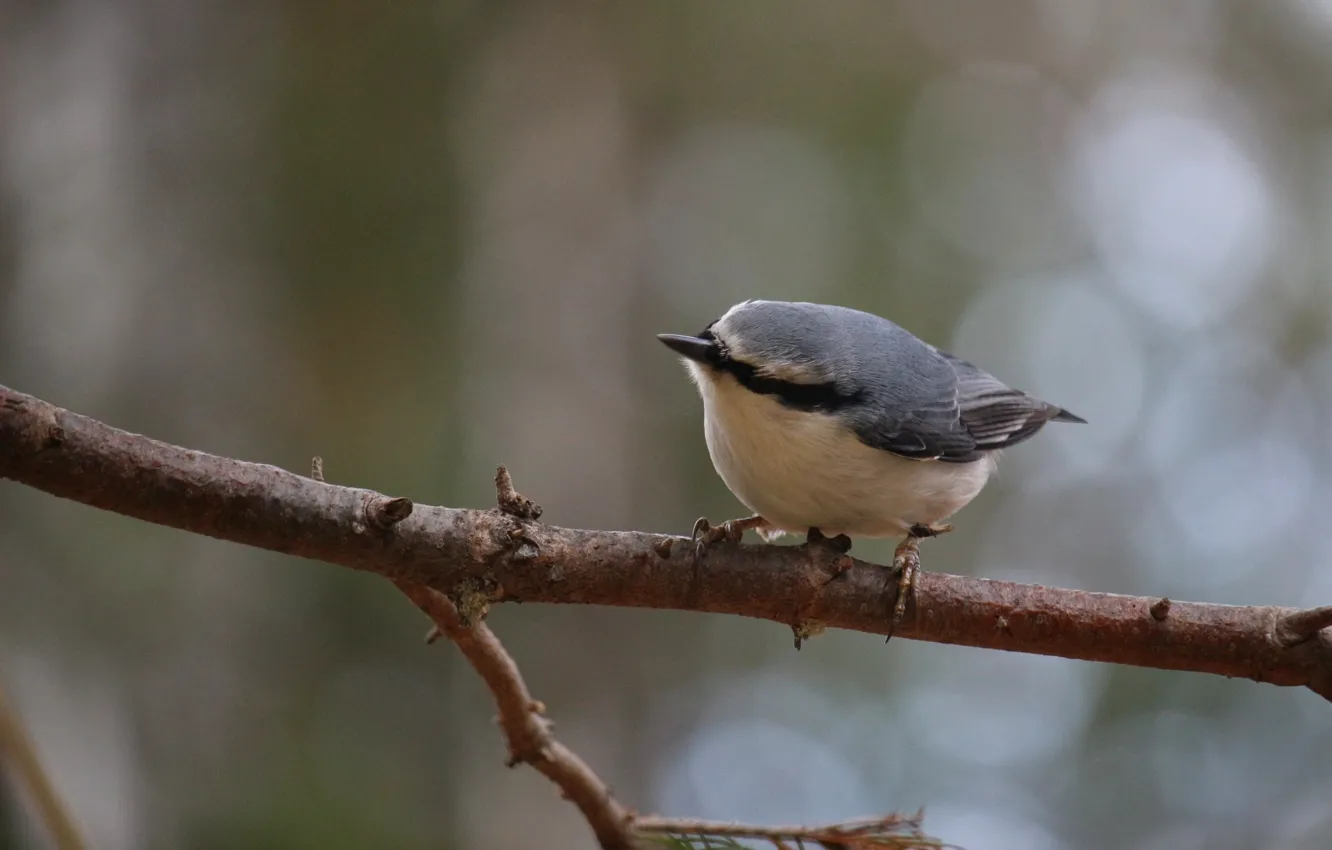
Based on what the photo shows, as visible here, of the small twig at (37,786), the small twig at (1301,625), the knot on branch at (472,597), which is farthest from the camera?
the small twig at (1301,625)

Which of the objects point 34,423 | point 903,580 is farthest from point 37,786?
point 903,580

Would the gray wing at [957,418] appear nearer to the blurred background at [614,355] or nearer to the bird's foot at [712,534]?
the bird's foot at [712,534]

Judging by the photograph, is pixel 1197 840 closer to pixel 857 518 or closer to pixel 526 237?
pixel 857 518

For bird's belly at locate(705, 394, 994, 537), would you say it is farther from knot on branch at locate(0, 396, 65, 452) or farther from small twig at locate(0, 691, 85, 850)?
small twig at locate(0, 691, 85, 850)

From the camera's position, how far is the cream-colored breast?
2324mm

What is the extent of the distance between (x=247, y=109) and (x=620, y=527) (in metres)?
2.62

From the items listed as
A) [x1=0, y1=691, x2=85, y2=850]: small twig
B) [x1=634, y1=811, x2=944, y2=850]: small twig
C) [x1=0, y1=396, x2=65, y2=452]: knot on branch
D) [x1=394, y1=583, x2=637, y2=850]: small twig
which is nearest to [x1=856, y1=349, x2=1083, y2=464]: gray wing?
[x1=634, y1=811, x2=944, y2=850]: small twig

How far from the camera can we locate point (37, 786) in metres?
1.04

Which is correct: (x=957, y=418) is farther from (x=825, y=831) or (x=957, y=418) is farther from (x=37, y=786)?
(x=37, y=786)

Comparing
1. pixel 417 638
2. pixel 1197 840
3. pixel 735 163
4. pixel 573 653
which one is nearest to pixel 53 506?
pixel 417 638

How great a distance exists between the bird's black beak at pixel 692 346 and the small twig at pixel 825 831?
38.7 inches

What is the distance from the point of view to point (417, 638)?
4.61 meters

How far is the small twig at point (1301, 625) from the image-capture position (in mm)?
1864

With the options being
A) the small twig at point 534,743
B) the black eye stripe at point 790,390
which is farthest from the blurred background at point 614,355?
the black eye stripe at point 790,390
